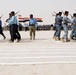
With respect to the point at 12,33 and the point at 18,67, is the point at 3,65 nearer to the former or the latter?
the point at 18,67

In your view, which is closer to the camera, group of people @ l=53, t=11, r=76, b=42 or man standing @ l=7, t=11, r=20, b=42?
group of people @ l=53, t=11, r=76, b=42

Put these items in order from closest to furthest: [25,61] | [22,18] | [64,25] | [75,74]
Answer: [75,74] → [25,61] → [64,25] → [22,18]

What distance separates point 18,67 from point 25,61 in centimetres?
126

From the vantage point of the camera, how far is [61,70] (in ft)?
29.4

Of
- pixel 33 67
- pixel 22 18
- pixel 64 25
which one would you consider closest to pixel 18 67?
pixel 33 67

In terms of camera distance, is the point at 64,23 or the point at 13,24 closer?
the point at 64,23

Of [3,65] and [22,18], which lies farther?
[22,18]

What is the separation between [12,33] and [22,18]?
46233 millimetres

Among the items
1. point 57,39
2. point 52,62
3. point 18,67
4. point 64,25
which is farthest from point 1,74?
point 57,39

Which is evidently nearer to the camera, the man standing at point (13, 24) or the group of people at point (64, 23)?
the group of people at point (64, 23)

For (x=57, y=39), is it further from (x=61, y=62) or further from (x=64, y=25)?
(x=61, y=62)

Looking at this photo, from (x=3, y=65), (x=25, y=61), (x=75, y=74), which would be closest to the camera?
(x=75, y=74)

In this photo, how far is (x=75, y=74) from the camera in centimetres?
835

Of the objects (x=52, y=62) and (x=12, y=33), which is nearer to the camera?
(x=52, y=62)
